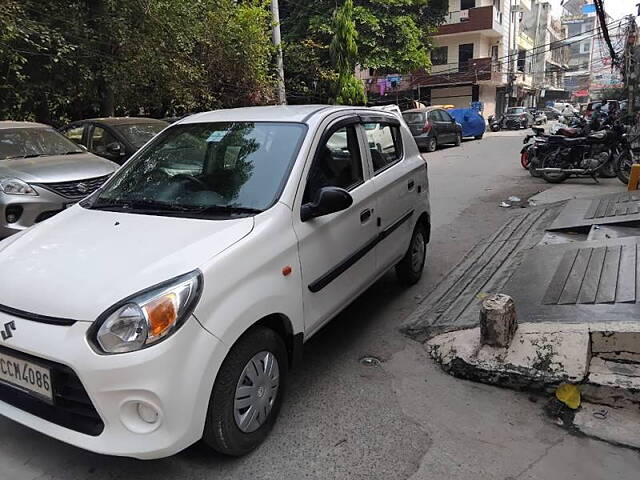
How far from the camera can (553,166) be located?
1062 centimetres

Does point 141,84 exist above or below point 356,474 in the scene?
above

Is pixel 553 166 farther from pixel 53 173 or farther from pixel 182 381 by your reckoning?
pixel 182 381

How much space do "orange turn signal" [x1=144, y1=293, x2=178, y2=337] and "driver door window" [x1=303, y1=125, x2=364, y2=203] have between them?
1.13 m

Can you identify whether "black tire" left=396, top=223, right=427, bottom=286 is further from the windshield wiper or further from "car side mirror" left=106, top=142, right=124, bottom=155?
"car side mirror" left=106, top=142, right=124, bottom=155

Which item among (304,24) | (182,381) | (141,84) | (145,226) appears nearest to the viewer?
(182,381)

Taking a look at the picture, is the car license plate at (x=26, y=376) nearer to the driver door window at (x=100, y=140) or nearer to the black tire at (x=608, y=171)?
the driver door window at (x=100, y=140)

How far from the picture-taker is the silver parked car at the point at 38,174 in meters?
5.87

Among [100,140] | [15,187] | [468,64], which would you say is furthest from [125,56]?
[468,64]

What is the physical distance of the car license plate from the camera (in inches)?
89.4

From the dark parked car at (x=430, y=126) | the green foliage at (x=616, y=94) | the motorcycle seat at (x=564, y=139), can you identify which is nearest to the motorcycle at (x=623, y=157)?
the motorcycle seat at (x=564, y=139)

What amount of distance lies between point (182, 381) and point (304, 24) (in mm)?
22861

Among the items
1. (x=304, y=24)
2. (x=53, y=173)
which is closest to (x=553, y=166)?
(x=53, y=173)

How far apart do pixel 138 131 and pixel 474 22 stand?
31.7m

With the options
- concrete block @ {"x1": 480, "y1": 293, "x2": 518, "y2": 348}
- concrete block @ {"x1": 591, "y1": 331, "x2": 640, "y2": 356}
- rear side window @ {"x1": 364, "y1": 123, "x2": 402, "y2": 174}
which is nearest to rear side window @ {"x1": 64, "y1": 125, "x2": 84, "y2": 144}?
rear side window @ {"x1": 364, "y1": 123, "x2": 402, "y2": 174}
